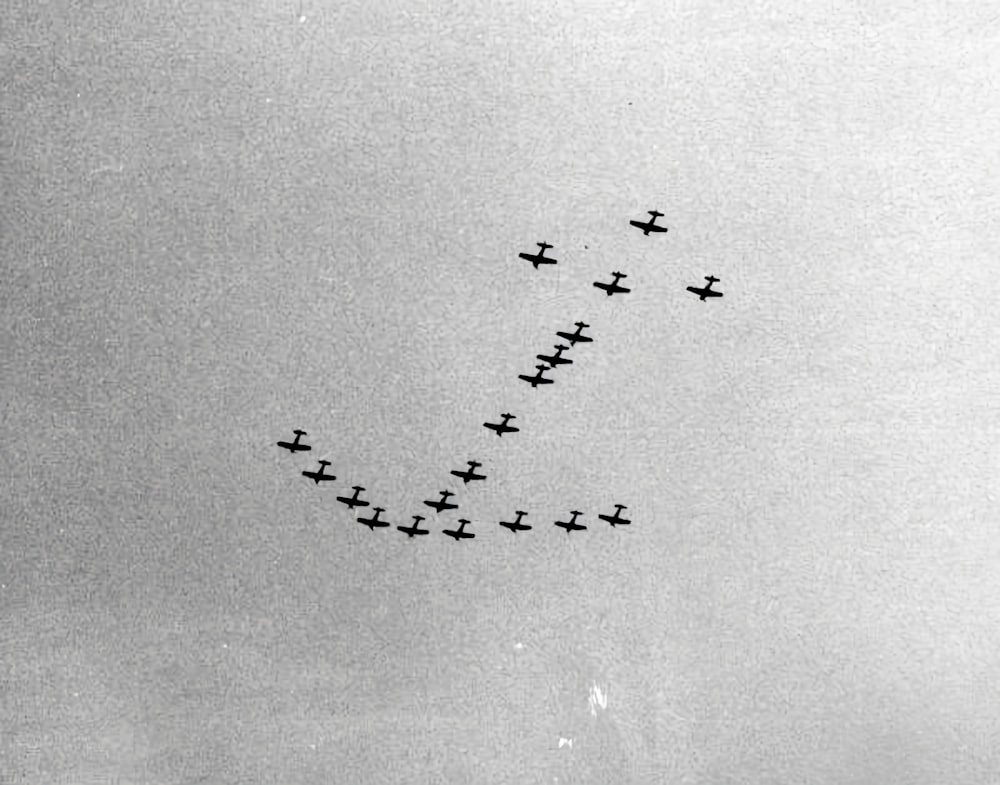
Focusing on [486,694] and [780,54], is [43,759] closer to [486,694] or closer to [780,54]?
[486,694]

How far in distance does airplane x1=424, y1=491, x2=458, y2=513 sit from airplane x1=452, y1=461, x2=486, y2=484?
5 centimetres

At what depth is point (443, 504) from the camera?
1852 millimetres

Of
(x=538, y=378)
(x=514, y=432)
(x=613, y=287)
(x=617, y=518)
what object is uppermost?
(x=613, y=287)

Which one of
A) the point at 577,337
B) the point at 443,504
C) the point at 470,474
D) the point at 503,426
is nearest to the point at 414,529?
the point at 443,504

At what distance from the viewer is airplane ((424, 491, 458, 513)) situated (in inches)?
72.9

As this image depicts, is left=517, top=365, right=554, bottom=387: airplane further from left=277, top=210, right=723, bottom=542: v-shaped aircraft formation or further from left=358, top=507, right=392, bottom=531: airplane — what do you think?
left=358, top=507, right=392, bottom=531: airplane

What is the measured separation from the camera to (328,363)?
6.05ft

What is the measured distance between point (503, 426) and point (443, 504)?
0.25 m

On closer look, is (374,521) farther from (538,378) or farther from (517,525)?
(538,378)

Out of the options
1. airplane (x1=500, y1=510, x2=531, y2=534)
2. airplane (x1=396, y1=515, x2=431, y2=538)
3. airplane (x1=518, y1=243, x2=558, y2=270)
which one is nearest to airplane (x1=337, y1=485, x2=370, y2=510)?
airplane (x1=396, y1=515, x2=431, y2=538)

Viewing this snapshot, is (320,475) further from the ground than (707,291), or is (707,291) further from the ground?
(707,291)

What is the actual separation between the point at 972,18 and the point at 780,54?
49cm

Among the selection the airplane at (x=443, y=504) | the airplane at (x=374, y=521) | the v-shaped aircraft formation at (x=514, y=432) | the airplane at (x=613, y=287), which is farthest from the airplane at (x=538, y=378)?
the airplane at (x=374, y=521)

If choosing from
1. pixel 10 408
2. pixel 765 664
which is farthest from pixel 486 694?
pixel 10 408
